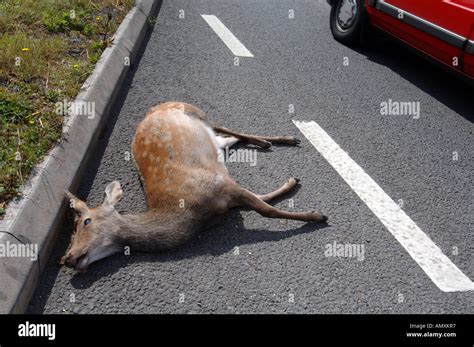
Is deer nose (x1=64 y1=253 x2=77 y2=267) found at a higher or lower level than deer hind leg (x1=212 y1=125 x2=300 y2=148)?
lower

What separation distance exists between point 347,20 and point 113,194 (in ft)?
17.5

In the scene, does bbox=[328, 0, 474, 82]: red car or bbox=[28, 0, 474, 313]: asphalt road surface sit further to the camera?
bbox=[328, 0, 474, 82]: red car

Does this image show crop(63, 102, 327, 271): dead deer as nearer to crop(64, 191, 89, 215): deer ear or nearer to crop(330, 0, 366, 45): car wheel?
crop(64, 191, 89, 215): deer ear

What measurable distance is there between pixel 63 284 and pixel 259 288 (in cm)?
133

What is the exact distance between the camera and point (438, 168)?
15.4 feet

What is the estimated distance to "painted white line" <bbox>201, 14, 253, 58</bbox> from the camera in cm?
704

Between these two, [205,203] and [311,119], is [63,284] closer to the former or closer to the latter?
[205,203]

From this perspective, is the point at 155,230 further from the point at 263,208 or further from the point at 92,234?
the point at 263,208

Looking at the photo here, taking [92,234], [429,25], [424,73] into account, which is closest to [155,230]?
[92,234]

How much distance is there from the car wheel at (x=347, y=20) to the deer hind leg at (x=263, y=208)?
4.29 meters

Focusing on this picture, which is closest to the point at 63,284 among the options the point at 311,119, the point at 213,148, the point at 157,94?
the point at 213,148

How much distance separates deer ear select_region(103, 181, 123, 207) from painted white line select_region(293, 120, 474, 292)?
2.05 m

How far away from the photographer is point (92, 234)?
11.0 ft

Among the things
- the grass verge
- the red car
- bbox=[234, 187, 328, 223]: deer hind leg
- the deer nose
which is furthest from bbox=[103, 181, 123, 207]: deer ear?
the red car
